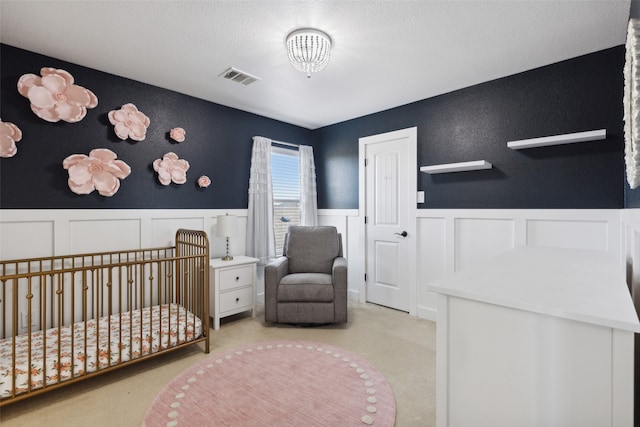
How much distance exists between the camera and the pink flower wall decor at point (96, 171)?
248 cm

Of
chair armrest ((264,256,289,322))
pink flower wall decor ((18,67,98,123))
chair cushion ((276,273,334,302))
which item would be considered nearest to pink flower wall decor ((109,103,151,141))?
pink flower wall decor ((18,67,98,123))

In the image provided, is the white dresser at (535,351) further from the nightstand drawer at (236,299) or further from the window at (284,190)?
the window at (284,190)

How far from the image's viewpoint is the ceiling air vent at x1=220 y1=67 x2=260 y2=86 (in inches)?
104

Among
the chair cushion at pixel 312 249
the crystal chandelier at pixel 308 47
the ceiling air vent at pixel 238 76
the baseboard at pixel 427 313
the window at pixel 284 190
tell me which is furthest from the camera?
the window at pixel 284 190

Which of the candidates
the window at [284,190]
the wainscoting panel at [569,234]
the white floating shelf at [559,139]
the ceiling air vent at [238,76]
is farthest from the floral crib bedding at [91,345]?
the white floating shelf at [559,139]

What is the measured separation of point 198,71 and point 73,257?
5.89ft

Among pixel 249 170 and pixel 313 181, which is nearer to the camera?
pixel 249 170

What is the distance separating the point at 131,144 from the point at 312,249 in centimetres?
202

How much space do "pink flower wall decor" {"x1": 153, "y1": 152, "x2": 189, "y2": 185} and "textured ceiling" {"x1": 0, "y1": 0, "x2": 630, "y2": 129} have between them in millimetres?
695

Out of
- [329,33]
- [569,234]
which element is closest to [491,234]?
[569,234]

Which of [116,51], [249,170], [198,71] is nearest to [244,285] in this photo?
[249,170]

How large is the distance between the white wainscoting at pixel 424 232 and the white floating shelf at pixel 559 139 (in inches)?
21.3

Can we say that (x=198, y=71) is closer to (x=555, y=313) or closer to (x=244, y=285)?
(x=244, y=285)

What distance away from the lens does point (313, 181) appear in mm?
4242
